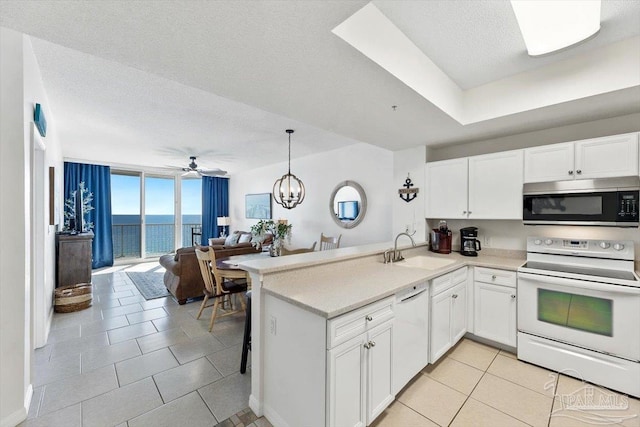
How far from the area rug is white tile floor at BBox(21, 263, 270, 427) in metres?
0.76

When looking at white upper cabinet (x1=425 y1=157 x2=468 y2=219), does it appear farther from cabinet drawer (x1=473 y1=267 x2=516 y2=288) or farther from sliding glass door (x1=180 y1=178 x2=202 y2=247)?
sliding glass door (x1=180 y1=178 x2=202 y2=247)

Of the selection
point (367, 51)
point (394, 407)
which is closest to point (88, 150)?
point (367, 51)

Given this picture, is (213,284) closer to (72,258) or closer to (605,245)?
(72,258)

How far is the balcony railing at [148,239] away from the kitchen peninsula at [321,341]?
7103 millimetres

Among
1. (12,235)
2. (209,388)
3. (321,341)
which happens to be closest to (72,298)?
(12,235)

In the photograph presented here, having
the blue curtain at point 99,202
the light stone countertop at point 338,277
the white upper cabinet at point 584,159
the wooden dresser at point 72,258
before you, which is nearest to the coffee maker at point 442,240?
the light stone countertop at point 338,277

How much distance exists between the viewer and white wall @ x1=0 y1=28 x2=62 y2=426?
170 centimetres

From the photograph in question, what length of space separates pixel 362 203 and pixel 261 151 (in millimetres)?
2394

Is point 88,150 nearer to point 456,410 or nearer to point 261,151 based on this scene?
point 261,151

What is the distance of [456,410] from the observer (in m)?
1.89

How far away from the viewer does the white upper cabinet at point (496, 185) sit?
9.09 feet

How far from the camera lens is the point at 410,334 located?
6.68 feet

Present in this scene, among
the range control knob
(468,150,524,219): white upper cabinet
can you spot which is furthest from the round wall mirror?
the range control knob

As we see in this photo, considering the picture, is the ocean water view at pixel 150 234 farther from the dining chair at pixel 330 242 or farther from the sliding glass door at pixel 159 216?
the dining chair at pixel 330 242
